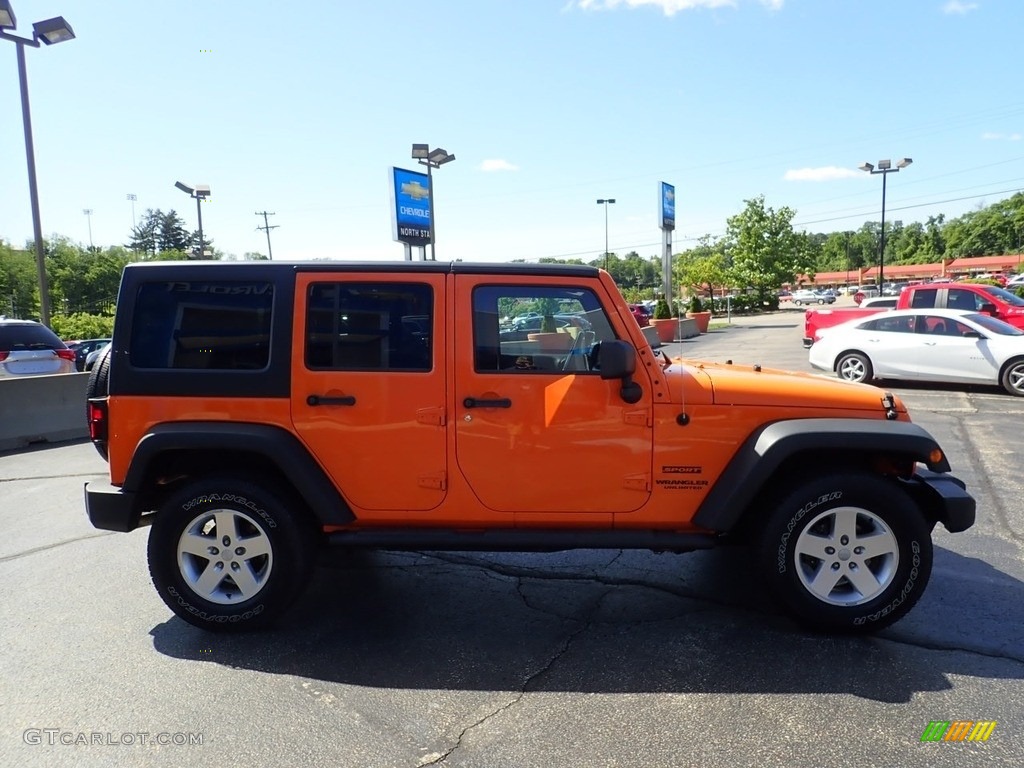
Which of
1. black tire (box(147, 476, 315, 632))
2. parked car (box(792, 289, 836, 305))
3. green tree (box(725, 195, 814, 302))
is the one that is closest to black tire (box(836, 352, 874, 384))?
black tire (box(147, 476, 315, 632))

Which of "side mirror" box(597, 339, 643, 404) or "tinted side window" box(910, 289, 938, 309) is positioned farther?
"tinted side window" box(910, 289, 938, 309)

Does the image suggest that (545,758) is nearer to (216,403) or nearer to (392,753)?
(392,753)

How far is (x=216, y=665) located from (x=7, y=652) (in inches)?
45.0

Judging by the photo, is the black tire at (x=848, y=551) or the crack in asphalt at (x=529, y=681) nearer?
the crack in asphalt at (x=529, y=681)

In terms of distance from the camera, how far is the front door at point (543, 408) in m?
3.52

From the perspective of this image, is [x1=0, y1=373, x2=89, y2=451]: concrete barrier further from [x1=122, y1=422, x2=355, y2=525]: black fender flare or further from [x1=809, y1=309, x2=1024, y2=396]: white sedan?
[x1=809, y1=309, x2=1024, y2=396]: white sedan

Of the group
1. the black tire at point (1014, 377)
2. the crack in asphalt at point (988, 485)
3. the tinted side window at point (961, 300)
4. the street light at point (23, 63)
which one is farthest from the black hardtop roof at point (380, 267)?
the tinted side window at point (961, 300)

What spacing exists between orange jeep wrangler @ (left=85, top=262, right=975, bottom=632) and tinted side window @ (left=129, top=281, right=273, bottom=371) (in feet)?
0.03

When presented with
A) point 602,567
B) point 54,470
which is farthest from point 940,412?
point 54,470

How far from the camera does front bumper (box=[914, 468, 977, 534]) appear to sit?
11.4 ft

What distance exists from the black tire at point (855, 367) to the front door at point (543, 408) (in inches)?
401

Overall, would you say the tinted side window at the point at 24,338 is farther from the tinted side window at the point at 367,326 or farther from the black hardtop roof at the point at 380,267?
the tinted side window at the point at 367,326

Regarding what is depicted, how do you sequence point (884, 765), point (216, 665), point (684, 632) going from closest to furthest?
1. point (884, 765)
2. point (216, 665)
3. point (684, 632)

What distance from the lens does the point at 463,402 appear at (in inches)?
139
